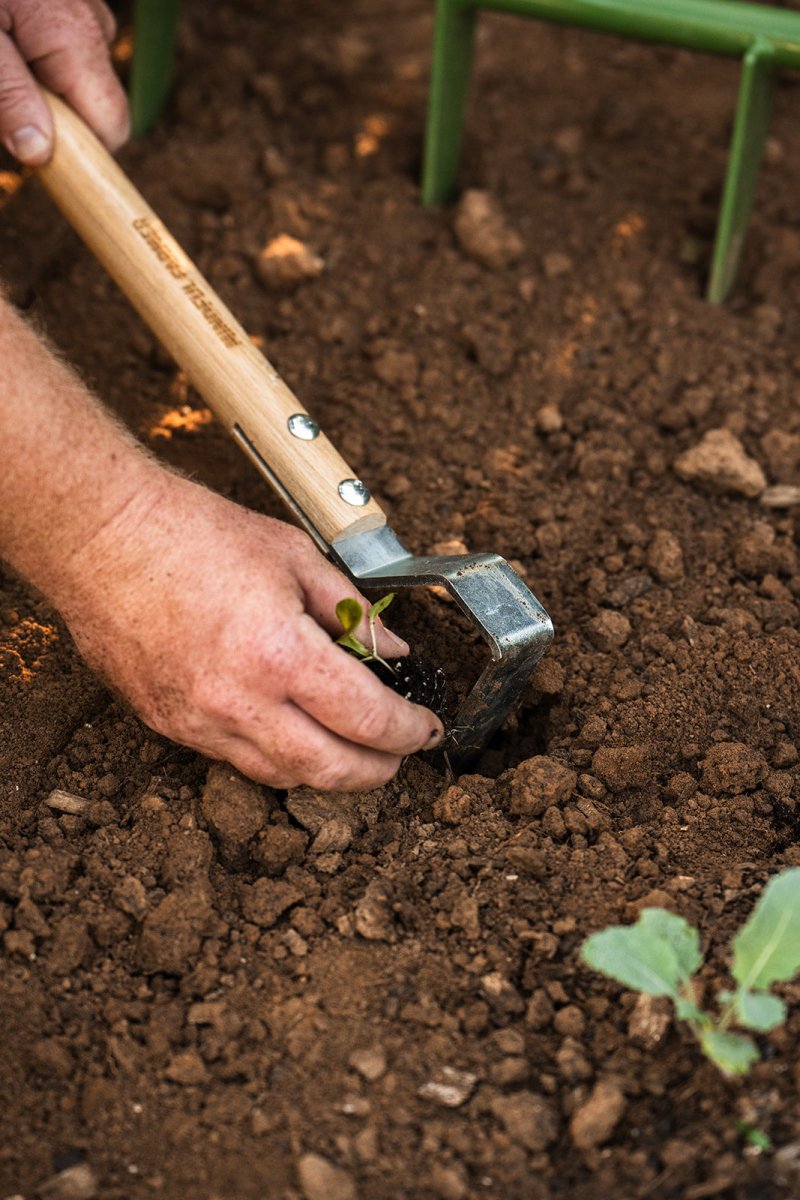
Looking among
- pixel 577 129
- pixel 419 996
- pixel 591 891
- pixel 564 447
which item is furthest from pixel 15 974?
pixel 577 129

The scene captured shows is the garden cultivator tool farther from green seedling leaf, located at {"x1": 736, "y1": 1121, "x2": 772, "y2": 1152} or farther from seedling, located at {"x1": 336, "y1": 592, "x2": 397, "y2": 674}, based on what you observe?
green seedling leaf, located at {"x1": 736, "y1": 1121, "x2": 772, "y2": 1152}

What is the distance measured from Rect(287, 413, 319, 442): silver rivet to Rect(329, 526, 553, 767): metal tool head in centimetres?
18

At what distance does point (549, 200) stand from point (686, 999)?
1992 mm

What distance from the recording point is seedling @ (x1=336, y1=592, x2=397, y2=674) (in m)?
1.82

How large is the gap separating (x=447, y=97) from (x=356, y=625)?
1.53 meters

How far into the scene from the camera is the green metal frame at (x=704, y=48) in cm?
253

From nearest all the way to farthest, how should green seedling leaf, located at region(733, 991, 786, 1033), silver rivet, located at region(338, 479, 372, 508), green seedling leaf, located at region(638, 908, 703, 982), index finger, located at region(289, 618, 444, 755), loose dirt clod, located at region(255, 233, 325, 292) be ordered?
green seedling leaf, located at region(733, 991, 786, 1033)
green seedling leaf, located at region(638, 908, 703, 982)
index finger, located at region(289, 618, 444, 755)
silver rivet, located at region(338, 479, 372, 508)
loose dirt clod, located at region(255, 233, 325, 292)

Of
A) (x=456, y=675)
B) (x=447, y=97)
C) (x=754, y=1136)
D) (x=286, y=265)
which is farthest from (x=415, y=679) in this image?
(x=447, y=97)

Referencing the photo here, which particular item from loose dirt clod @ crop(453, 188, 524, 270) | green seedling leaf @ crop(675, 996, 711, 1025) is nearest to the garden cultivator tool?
green seedling leaf @ crop(675, 996, 711, 1025)

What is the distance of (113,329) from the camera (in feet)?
8.78

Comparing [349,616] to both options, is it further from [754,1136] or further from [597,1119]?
[754,1136]

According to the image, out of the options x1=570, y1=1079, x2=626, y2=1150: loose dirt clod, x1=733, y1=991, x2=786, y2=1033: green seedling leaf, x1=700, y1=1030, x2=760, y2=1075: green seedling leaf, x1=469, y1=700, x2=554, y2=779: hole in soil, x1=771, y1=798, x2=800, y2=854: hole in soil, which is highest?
x1=733, y1=991, x2=786, y2=1033: green seedling leaf

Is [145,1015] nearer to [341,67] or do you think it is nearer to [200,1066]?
[200,1066]

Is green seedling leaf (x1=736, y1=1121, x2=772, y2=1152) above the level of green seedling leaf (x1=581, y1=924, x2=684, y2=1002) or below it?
below
